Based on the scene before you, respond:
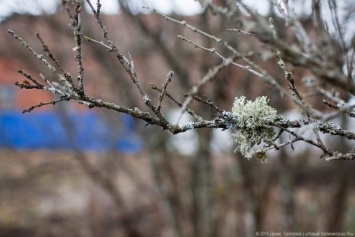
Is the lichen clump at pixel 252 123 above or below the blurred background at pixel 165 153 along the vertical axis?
below

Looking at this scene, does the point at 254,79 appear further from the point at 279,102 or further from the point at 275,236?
the point at 275,236

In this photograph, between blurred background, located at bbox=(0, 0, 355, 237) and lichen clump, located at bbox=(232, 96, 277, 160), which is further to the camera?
blurred background, located at bbox=(0, 0, 355, 237)

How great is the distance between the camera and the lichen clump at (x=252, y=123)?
1.49 metres

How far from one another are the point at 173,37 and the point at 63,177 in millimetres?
9138

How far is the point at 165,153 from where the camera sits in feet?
22.4

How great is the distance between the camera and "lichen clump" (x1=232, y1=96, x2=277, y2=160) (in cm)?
149

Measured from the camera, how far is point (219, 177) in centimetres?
1092

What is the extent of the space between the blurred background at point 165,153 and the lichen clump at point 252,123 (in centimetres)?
154

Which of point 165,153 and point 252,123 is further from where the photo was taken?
point 165,153

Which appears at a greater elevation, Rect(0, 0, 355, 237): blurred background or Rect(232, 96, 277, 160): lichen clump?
Rect(0, 0, 355, 237): blurred background

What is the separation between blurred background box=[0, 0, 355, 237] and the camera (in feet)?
17.6

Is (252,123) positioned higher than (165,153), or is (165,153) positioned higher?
(165,153)

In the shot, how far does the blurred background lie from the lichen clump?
1.54 m

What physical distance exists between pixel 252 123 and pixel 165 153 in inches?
211
